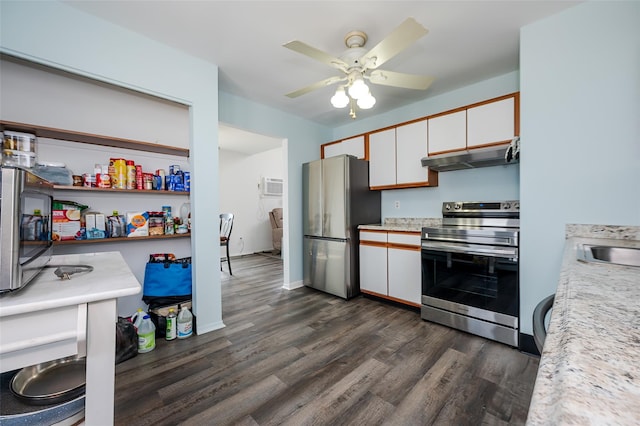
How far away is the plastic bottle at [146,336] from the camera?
2.03 metres

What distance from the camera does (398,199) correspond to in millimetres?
3455

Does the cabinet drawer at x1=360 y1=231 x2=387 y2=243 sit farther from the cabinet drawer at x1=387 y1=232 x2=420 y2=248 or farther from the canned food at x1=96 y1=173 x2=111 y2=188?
the canned food at x1=96 y1=173 x2=111 y2=188

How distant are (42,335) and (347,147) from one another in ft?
11.1

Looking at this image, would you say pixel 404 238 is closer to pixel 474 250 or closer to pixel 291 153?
pixel 474 250

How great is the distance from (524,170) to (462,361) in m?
1.50

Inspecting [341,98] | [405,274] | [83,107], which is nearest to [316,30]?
[341,98]

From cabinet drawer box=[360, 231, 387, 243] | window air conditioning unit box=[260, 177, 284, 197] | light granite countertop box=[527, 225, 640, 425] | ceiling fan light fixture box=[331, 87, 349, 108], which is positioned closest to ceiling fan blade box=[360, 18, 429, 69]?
ceiling fan light fixture box=[331, 87, 349, 108]

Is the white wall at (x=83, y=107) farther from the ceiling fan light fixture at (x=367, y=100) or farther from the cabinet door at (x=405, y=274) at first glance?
the cabinet door at (x=405, y=274)

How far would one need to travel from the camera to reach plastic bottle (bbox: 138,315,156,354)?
6.66 ft

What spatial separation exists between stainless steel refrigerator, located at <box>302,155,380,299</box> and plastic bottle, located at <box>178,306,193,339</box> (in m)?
1.63

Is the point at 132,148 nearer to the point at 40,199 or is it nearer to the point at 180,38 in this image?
the point at 180,38

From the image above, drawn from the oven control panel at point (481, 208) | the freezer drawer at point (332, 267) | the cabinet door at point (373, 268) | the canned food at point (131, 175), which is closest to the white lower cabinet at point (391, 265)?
the cabinet door at point (373, 268)

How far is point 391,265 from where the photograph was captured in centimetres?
290

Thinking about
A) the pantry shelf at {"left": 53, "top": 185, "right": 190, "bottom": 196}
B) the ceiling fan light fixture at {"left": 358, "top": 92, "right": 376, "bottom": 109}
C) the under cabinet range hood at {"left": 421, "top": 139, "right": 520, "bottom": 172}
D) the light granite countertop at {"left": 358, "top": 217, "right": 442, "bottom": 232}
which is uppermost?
the ceiling fan light fixture at {"left": 358, "top": 92, "right": 376, "bottom": 109}
